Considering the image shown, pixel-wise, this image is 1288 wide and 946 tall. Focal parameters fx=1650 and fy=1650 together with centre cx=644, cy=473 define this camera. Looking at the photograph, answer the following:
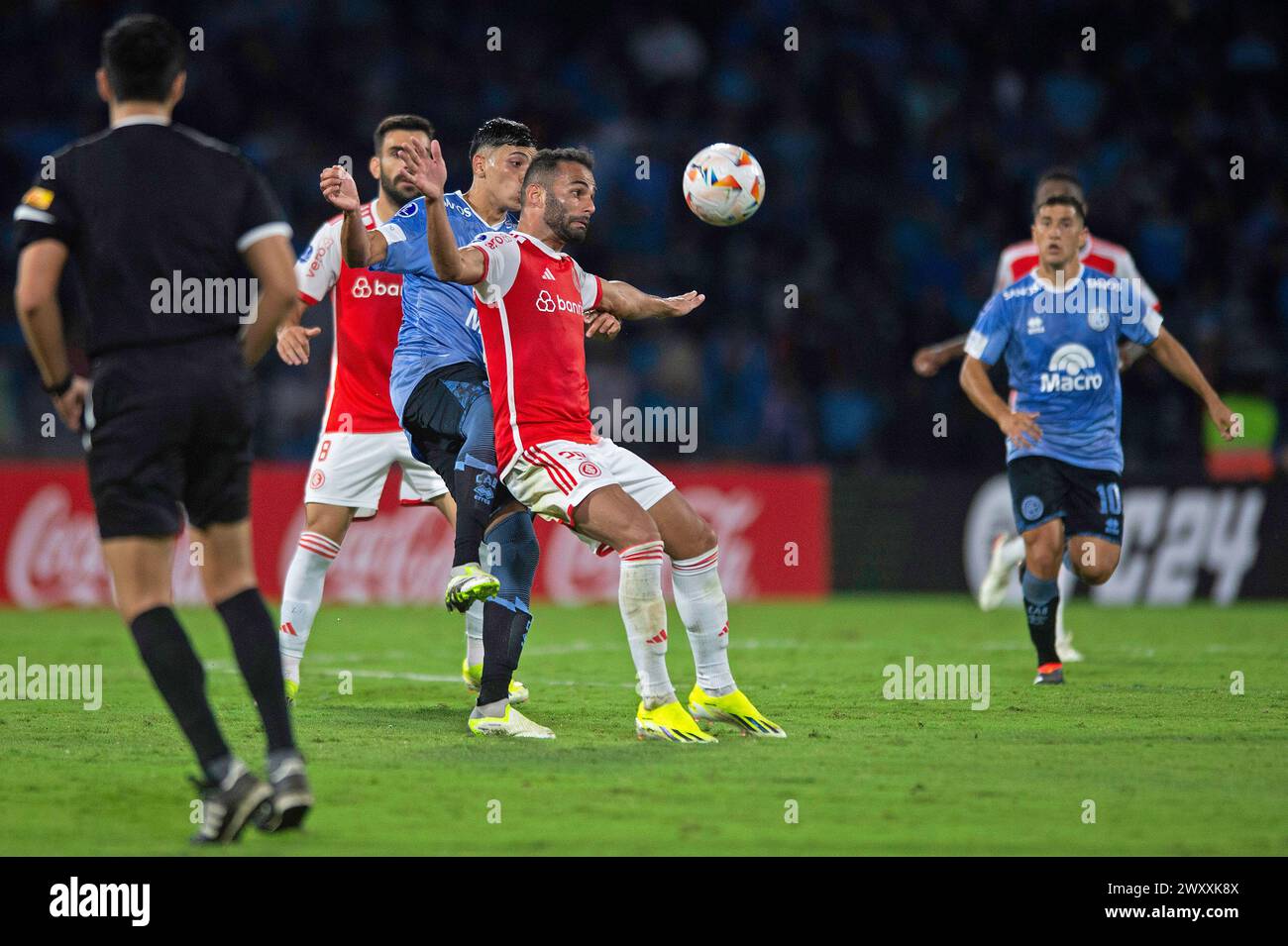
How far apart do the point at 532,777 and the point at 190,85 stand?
14713 mm

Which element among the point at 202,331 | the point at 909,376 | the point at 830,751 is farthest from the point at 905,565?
the point at 202,331

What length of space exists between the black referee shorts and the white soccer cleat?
792cm

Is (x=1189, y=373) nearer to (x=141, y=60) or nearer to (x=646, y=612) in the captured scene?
(x=646, y=612)

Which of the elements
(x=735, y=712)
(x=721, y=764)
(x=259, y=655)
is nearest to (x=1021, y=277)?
(x=735, y=712)

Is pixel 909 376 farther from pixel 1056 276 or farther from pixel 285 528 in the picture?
pixel 1056 276

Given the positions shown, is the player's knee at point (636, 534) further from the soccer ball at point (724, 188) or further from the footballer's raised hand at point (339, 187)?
the soccer ball at point (724, 188)

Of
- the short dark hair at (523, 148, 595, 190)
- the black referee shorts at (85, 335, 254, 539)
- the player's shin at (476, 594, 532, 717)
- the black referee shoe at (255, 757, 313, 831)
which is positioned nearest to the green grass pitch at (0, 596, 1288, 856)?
the black referee shoe at (255, 757, 313, 831)

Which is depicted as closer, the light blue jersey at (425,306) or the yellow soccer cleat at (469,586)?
the yellow soccer cleat at (469,586)

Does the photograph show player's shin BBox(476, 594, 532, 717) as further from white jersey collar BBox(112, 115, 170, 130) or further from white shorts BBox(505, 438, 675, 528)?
white jersey collar BBox(112, 115, 170, 130)

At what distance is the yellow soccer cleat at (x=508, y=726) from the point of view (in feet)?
23.7

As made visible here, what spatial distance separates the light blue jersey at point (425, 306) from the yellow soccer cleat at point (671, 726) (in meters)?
2.12

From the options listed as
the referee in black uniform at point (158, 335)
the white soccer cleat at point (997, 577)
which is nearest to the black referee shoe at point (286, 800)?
the referee in black uniform at point (158, 335)

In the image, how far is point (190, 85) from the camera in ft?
61.9

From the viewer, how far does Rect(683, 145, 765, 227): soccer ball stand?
8.25 meters
